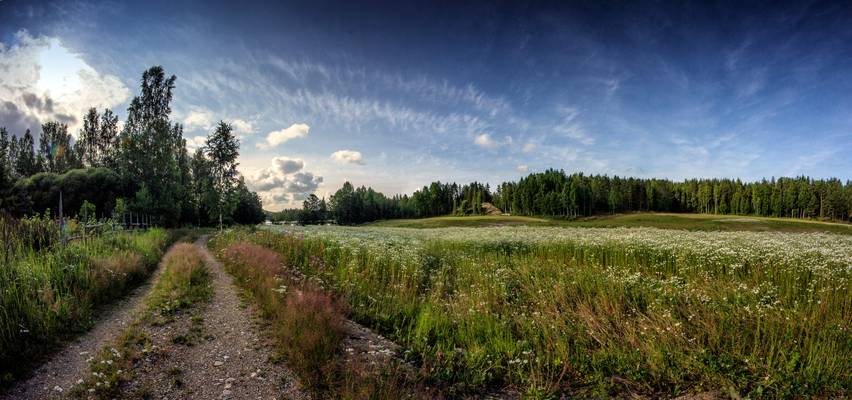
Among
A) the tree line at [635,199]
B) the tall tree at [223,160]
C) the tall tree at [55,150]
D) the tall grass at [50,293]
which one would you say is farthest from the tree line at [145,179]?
the tree line at [635,199]

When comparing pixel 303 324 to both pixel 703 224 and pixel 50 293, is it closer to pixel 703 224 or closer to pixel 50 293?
pixel 50 293

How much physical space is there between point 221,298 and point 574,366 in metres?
9.94

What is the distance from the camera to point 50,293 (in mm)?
7879

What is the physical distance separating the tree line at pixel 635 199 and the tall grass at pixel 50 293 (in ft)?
308

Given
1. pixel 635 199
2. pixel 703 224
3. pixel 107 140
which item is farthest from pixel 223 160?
pixel 635 199

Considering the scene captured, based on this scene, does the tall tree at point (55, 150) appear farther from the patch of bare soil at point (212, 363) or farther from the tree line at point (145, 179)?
the patch of bare soil at point (212, 363)

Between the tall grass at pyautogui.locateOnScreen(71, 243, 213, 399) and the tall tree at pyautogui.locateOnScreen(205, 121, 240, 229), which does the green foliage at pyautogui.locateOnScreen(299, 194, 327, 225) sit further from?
the tall grass at pyautogui.locateOnScreen(71, 243, 213, 399)

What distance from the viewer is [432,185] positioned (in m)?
134

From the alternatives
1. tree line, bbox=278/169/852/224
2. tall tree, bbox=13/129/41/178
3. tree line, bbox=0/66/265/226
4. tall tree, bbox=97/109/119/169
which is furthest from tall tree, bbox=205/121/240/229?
tree line, bbox=278/169/852/224

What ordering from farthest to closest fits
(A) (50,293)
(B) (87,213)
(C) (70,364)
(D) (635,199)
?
(D) (635,199), (B) (87,213), (A) (50,293), (C) (70,364)

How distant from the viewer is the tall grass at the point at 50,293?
20.2ft

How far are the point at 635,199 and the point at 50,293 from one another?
5186 inches

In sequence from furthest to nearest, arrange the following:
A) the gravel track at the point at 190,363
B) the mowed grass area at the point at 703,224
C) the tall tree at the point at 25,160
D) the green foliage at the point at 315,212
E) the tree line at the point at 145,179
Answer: the green foliage at the point at 315,212
the tall tree at the point at 25,160
the mowed grass area at the point at 703,224
the tree line at the point at 145,179
the gravel track at the point at 190,363

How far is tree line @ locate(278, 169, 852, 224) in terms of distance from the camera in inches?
3799
